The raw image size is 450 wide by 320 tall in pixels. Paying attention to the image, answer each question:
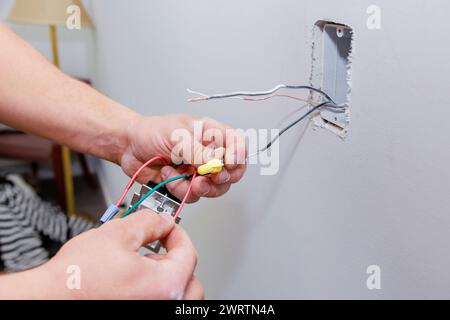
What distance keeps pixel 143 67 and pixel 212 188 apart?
70cm

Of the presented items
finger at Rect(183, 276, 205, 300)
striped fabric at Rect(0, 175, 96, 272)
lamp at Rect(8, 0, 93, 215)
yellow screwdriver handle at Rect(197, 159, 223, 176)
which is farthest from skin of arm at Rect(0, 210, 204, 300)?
lamp at Rect(8, 0, 93, 215)

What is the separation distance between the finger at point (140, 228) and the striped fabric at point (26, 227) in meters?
1.28

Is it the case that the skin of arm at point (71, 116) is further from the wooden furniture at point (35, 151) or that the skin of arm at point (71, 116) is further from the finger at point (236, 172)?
the wooden furniture at point (35, 151)

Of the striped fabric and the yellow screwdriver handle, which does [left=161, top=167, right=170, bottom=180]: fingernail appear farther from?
the striped fabric

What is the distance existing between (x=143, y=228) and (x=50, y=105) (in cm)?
38

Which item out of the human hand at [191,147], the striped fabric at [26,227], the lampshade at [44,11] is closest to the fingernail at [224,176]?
the human hand at [191,147]

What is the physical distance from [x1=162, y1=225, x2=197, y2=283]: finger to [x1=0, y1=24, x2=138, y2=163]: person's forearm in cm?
30

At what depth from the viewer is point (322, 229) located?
0.63 m

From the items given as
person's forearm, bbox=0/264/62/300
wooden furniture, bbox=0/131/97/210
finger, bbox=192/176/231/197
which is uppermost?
finger, bbox=192/176/231/197

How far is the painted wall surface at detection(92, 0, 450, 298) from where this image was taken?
0.42 metres

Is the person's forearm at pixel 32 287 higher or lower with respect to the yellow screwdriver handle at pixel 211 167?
lower

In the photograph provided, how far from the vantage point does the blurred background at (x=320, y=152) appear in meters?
0.42
